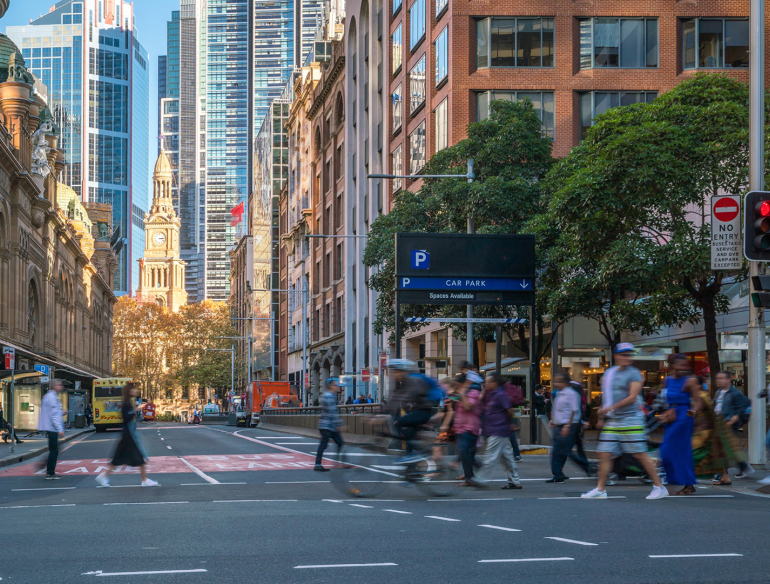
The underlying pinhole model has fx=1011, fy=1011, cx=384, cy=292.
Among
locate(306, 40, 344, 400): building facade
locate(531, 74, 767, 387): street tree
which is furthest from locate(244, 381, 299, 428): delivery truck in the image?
locate(531, 74, 767, 387): street tree

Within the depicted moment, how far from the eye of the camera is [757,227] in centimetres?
1584

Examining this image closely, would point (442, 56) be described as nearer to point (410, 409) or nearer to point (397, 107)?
point (397, 107)

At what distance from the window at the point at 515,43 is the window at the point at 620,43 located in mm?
1683

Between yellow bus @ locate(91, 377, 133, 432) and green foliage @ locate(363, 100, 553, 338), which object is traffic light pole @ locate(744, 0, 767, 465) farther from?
yellow bus @ locate(91, 377, 133, 432)

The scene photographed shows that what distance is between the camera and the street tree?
24.1m

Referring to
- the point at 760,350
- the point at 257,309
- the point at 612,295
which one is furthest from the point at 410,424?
the point at 257,309

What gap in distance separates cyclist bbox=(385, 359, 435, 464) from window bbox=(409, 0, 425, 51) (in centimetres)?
3636

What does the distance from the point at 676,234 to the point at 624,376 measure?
12.2 metres

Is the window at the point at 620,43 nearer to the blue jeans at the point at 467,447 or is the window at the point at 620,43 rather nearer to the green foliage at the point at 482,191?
the green foliage at the point at 482,191

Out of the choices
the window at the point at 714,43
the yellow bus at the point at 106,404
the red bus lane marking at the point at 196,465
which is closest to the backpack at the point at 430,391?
the red bus lane marking at the point at 196,465

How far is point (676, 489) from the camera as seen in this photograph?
48.9 feet

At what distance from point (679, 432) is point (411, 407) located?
3.71m

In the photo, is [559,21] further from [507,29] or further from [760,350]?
[760,350]

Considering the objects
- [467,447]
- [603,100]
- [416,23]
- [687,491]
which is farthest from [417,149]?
[687,491]
